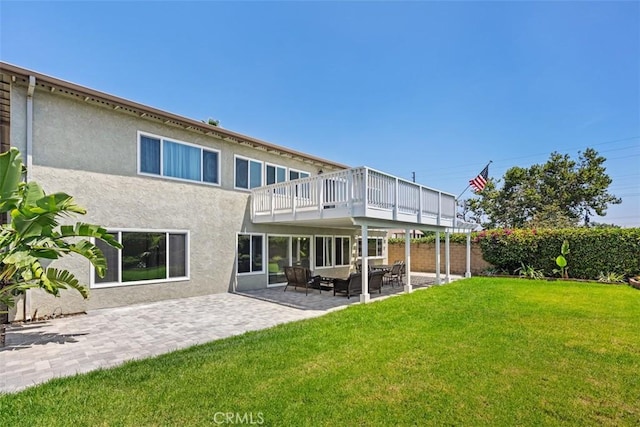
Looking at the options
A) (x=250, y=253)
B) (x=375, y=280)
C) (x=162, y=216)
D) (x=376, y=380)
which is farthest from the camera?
(x=250, y=253)

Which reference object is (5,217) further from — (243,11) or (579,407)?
(579,407)

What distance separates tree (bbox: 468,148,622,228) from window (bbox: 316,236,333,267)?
17.7 m

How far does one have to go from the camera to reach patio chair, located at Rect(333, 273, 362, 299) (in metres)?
11.0

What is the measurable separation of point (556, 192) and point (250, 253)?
2745cm

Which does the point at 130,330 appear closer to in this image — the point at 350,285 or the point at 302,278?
the point at 302,278

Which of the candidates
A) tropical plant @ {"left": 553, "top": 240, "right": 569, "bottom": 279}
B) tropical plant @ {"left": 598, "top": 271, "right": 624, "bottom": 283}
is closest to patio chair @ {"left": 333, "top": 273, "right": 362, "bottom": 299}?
tropical plant @ {"left": 553, "top": 240, "right": 569, "bottom": 279}

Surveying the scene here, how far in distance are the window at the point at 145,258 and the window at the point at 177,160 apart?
2.00m

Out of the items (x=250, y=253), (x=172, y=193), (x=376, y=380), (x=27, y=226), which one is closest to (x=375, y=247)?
(x=250, y=253)

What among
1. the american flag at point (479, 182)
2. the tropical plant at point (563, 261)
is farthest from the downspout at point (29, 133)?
the american flag at point (479, 182)

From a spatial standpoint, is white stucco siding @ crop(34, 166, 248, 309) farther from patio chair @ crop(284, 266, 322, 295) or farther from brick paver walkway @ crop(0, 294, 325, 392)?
patio chair @ crop(284, 266, 322, 295)

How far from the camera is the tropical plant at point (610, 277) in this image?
14.1 metres

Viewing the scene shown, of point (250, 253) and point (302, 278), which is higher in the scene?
point (250, 253)

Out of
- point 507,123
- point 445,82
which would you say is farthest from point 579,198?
point 445,82

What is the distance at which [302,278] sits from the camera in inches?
466
